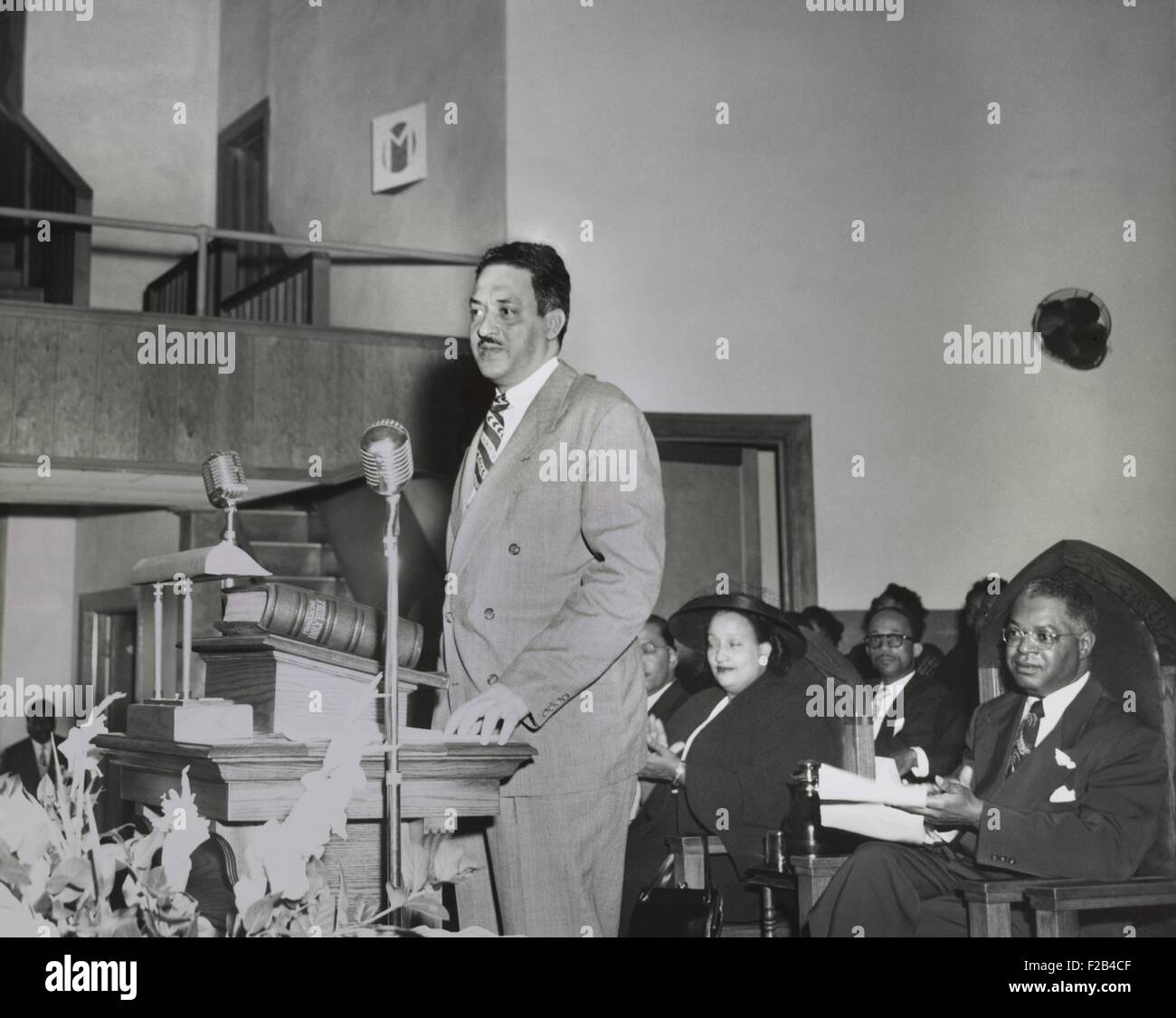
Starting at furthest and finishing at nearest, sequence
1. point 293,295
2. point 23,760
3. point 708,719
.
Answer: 1. point 23,760
2. point 293,295
3. point 708,719

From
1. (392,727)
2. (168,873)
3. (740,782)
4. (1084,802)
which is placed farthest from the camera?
(740,782)

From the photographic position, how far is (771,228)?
658 centimetres

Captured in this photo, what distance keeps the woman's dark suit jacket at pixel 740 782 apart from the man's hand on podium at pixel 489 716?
1.96 m

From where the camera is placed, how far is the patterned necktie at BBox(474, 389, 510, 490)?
2.17 m

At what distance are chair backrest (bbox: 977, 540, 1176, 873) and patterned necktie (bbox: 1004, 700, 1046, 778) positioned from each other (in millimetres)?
155

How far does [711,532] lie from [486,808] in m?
4.98

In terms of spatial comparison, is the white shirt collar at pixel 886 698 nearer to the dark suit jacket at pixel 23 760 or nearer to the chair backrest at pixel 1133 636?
the chair backrest at pixel 1133 636

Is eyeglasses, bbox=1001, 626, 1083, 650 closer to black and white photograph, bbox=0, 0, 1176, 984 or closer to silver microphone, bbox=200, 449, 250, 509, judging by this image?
black and white photograph, bbox=0, 0, 1176, 984

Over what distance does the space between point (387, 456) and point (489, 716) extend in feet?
1.33

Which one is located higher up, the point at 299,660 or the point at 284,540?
the point at 284,540

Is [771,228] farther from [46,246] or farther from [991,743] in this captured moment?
[46,246]

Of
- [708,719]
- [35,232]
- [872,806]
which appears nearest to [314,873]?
[872,806]

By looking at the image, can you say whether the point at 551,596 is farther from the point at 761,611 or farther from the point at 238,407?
the point at 238,407

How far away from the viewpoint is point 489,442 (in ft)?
7.18
